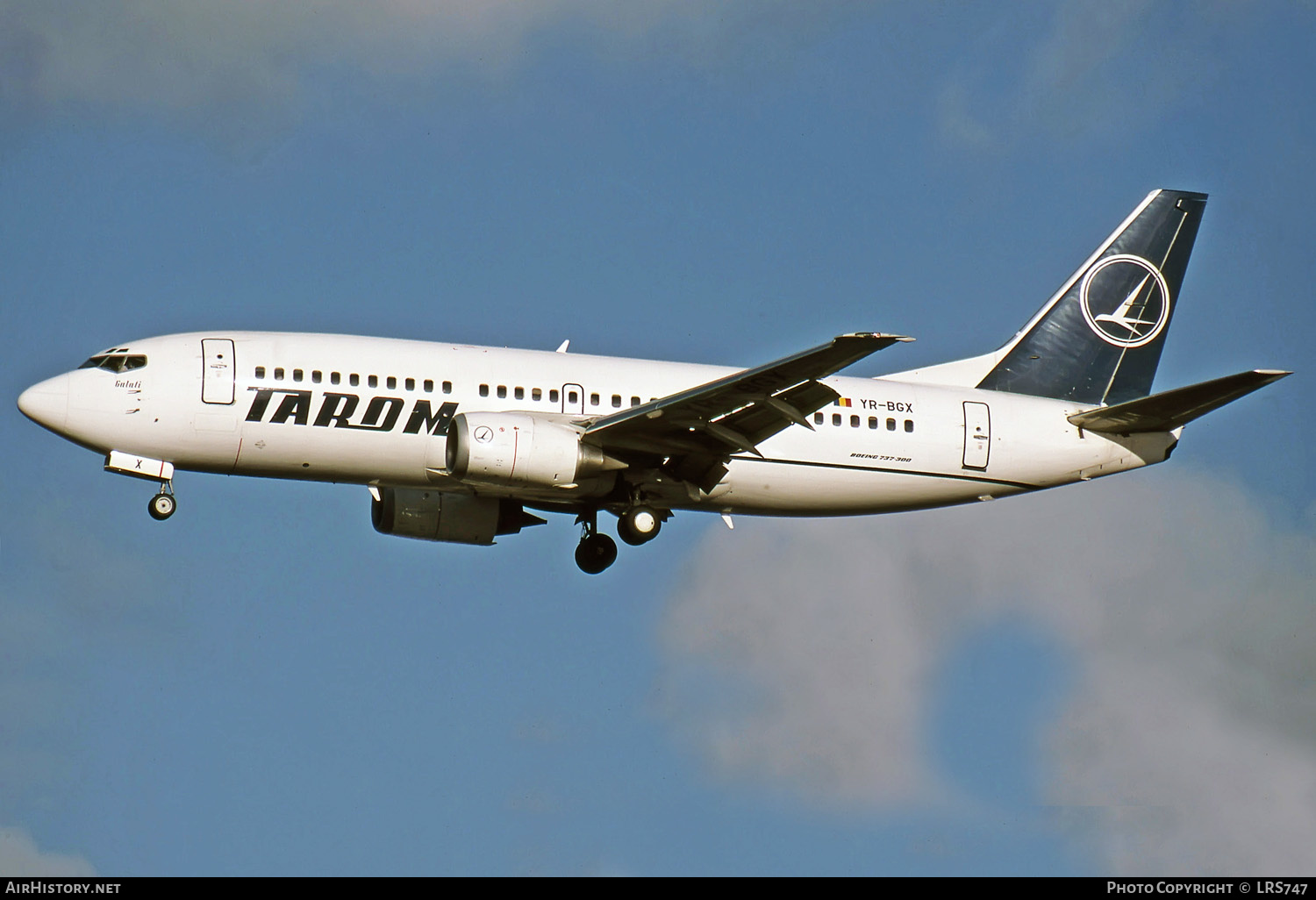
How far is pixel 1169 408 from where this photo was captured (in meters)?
40.7

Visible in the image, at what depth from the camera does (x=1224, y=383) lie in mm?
38094

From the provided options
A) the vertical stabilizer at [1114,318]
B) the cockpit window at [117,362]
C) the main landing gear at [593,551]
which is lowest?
the main landing gear at [593,551]

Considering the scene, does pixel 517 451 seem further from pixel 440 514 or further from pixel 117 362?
pixel 117 362

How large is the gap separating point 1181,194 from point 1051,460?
10.7 m

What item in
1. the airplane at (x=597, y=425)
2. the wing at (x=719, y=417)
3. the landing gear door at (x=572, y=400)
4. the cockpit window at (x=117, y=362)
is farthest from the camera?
the landing gear door at (x=572, y=400)

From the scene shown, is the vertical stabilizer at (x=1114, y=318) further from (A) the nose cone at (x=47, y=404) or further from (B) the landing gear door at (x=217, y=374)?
(A) the nose cone at (x=47, y=404)

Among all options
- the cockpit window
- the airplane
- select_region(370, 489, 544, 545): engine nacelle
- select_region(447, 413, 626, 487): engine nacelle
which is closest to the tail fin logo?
the airplane

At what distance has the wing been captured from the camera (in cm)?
3494

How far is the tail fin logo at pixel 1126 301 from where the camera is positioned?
150 ft

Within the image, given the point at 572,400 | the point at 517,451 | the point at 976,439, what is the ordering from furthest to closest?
the point at 976,439, the point at 572,400, the point at 517,451

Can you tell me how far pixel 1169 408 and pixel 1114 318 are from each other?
→ 19.0 ft

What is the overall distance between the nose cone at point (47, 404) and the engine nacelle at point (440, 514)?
769cm

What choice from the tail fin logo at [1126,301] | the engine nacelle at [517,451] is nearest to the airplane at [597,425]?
the engine nacelle at [517,451]

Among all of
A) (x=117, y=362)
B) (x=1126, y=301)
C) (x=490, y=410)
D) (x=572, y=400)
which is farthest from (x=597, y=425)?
(x=1126, y=301)
